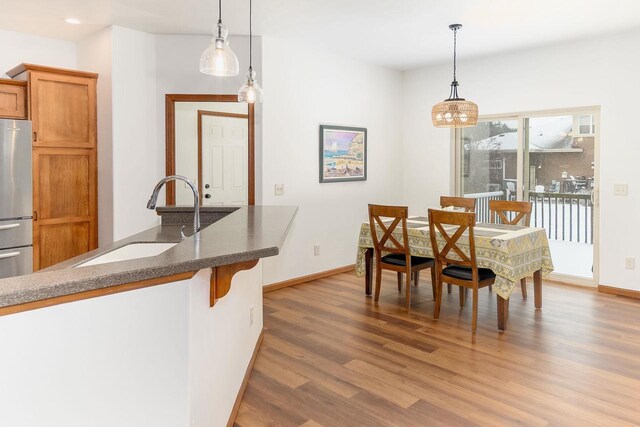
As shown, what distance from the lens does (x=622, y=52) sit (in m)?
4.73

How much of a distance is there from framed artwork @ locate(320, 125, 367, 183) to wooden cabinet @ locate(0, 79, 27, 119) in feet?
9.67

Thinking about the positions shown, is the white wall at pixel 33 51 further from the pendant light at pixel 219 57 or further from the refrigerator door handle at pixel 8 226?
the pendant light at pixel 219 57

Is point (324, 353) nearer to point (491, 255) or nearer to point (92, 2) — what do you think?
point (491, 255)

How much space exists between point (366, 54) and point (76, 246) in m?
3.79

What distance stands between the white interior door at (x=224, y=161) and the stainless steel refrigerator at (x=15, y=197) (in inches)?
62.7

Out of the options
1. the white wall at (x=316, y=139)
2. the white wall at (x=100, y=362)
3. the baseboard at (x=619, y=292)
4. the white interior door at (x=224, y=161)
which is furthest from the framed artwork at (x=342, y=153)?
the white wall at (x=100, y=362)

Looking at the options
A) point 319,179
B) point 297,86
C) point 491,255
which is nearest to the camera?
point 491,255

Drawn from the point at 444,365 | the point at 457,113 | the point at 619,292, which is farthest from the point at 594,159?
the point at 444,365

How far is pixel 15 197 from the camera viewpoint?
3.95 meters

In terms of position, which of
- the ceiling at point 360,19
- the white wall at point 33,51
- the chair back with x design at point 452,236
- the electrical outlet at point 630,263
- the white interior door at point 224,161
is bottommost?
the electrical outlet at point 630,263

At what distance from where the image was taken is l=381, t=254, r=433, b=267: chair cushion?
4.36 metres

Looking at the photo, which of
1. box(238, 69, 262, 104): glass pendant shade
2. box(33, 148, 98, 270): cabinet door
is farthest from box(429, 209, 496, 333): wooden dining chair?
box(33, 148, 98, 270): cabinet door

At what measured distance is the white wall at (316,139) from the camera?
500cm

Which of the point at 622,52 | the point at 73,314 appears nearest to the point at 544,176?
the point at 622,52
